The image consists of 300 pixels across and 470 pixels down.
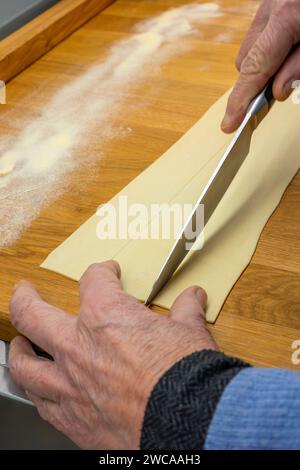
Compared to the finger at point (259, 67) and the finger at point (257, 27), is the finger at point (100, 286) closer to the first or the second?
the finger at point (259, 67)

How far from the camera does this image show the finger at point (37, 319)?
608mm

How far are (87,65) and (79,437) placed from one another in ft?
2.46

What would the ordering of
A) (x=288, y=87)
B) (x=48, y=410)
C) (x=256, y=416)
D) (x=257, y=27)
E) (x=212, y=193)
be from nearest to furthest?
(x=256, y=416) < (x=48, y=410) < (x=212, y=193) < (x=288, y=87) < (x=257, y=27)

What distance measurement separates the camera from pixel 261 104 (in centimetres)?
79

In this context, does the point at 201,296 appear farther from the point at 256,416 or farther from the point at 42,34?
the point at 42,34

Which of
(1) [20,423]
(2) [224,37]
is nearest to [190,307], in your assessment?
(1) [20,423]

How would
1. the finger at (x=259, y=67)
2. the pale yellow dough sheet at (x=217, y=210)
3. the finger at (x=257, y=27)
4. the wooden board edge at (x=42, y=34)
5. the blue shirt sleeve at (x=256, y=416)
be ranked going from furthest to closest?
the wooden board edge at (x=42, y=34), the finger at (x=257, y=27), the finger at (x=259, y=67), the pale yellow dough sheet at (x=217, y=210), the blue shirt sleeve at (x=256, y=416)

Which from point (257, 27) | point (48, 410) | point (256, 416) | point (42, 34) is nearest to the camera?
point (256, 416)

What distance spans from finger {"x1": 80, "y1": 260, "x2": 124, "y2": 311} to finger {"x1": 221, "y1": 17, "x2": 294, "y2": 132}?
286mm

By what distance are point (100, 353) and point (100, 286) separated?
3.5 inches

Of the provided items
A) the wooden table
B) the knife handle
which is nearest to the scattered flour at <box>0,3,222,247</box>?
the wooden table

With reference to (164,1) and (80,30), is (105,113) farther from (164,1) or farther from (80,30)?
(164,1)

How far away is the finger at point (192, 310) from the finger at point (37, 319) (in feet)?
0.36

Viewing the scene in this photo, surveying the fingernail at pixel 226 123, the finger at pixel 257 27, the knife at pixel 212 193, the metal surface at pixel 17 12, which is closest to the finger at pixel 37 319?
the knife at pixel 212 193
